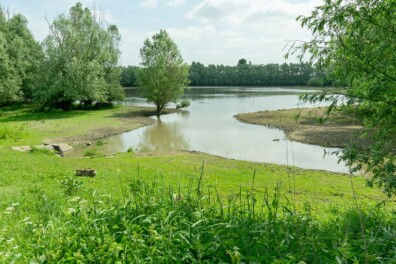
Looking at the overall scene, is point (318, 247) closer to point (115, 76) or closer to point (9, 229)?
point (9, 229)

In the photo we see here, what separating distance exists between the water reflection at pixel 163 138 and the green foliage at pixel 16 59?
1671 cm

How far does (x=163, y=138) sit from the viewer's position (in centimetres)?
2889

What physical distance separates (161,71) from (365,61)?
40.9m

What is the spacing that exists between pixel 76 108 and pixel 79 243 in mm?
Answer: 44402

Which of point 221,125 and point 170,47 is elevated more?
point 170,47

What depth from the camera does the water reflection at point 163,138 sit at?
82.2 ft

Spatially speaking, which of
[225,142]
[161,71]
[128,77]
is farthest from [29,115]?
[128,77]

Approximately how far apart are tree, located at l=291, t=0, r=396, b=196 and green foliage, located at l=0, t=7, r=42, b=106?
121 ft

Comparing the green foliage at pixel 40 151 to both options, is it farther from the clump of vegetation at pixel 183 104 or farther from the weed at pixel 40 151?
the clump of vegetation at pixel 183 104

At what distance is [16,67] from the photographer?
133 ft

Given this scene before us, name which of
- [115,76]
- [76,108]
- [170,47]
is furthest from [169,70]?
[76,108]

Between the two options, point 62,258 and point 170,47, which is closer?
point 62,258

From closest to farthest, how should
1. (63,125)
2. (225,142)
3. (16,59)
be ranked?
(225,142) → (63,125) → (16,59)

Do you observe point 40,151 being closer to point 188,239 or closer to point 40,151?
point 40,151
